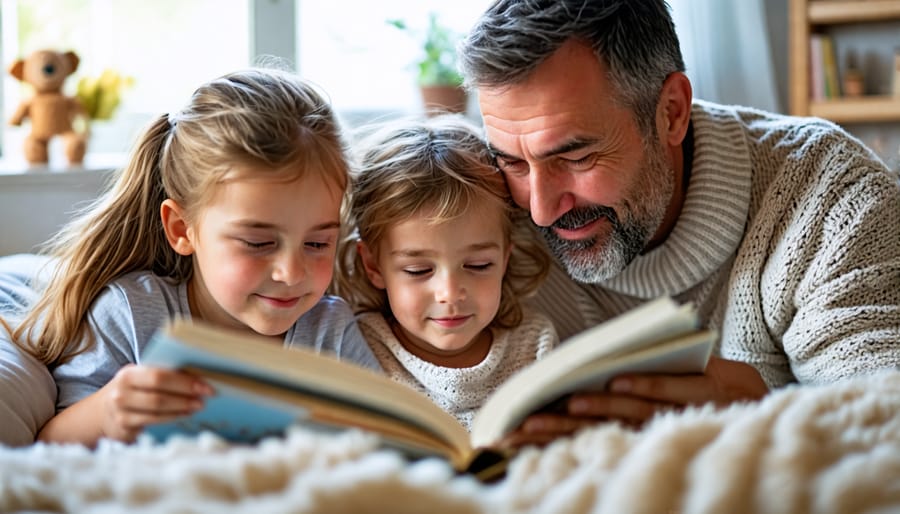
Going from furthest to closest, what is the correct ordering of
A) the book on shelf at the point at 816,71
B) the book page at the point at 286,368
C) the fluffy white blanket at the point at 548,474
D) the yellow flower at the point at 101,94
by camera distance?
the book on shelf at the point at 816,71, the yellow flower at the point at 101,94, the book page at the point at 286,368, the fluffy white blanket at the point at 548,474

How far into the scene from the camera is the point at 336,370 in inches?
33.6

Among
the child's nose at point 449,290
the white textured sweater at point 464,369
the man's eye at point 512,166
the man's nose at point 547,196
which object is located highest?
the man's eye at point 512,166

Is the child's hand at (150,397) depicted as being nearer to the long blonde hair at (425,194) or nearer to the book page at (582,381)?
the book page at (582,381)

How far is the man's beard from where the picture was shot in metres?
1.56

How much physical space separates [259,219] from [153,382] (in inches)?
18.2

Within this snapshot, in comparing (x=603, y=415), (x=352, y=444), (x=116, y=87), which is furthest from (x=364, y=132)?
(x=116, y=87)

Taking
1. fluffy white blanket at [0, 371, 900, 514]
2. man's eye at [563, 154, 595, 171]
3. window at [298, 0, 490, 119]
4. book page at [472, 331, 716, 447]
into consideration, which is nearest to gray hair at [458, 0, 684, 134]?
man's eye at [563, 154, 595, 171]

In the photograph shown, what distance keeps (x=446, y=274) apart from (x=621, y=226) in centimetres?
31

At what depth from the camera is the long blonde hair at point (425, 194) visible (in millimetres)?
1491

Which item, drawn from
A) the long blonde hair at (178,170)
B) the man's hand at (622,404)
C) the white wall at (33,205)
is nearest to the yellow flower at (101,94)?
the white wall at (33,205)

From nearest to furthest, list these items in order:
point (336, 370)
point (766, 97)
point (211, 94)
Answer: point (336, 370) → point (211, 94) → point (766, 97)

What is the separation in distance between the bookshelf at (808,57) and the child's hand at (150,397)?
109 inches

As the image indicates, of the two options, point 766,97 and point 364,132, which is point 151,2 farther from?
point 766,97

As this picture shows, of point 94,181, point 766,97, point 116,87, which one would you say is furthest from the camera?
point 766,97
